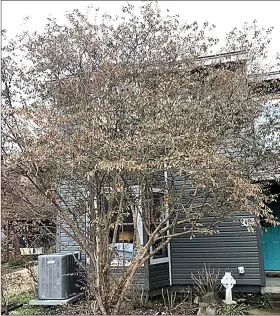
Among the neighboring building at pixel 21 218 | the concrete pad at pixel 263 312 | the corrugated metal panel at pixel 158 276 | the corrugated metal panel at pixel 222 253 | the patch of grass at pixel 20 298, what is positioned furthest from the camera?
the corrugated metal panel at pixel 222 253

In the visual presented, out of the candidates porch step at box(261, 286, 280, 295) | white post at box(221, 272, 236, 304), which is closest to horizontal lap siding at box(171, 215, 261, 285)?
porch step at box(261, 286, 280, 295)

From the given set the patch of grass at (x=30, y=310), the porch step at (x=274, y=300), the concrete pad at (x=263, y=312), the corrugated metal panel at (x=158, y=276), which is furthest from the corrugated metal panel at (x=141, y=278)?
the porch step at (x=274, y=300)

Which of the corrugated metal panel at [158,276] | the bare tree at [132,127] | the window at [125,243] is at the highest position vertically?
the bare tree at [132,127]

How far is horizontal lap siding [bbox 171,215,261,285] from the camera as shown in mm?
7352

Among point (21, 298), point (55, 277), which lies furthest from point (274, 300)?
point (21, 298)

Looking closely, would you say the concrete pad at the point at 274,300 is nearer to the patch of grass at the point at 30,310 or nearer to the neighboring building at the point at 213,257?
the neighboring building at the point at 213,257

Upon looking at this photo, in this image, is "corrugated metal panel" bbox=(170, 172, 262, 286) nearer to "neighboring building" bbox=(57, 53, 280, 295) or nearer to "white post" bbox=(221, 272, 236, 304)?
"neighboring building" bbox=(57, 53, 280, 295)

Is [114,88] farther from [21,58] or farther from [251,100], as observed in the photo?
[251,100]

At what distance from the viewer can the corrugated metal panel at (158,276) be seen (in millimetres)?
6996

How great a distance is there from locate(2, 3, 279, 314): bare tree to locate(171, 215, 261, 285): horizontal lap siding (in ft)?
6.01

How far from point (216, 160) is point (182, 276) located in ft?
13.0

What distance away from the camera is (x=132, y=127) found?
485cm

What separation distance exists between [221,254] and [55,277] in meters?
3.34

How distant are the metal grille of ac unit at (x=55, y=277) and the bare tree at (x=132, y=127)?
1.15 m
